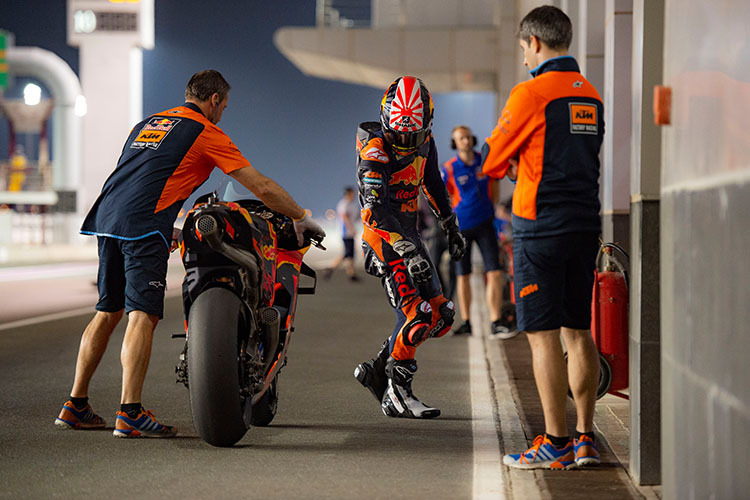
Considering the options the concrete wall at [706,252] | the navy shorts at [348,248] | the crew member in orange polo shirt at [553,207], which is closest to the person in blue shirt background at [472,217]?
the crew member in orange polo shirt at [553,207]

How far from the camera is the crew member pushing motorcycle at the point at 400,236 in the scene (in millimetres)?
6918

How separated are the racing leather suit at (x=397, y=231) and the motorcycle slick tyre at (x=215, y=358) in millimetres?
1521

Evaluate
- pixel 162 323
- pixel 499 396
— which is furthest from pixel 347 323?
pixel 499 396

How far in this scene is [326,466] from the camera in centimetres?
564

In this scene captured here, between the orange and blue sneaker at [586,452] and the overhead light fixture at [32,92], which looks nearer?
the orange and blue sneaker at [586,452]

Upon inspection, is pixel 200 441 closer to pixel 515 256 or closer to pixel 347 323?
pixel 515 256

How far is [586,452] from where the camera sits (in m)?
5.62

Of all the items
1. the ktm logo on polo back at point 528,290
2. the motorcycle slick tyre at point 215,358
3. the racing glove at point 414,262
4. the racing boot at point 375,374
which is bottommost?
the racing boot at point 375,374

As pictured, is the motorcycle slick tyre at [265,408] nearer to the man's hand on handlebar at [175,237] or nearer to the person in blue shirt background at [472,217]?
the man's hand on handlebar at [175,237]

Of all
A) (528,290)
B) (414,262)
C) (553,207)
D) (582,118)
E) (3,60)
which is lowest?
(528,290)

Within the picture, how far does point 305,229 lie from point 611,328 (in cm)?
177

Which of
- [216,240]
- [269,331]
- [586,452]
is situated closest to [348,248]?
[269,331]

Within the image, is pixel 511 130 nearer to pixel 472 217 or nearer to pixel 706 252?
pixel 706 252

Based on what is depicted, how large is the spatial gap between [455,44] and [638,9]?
28.8 metres
